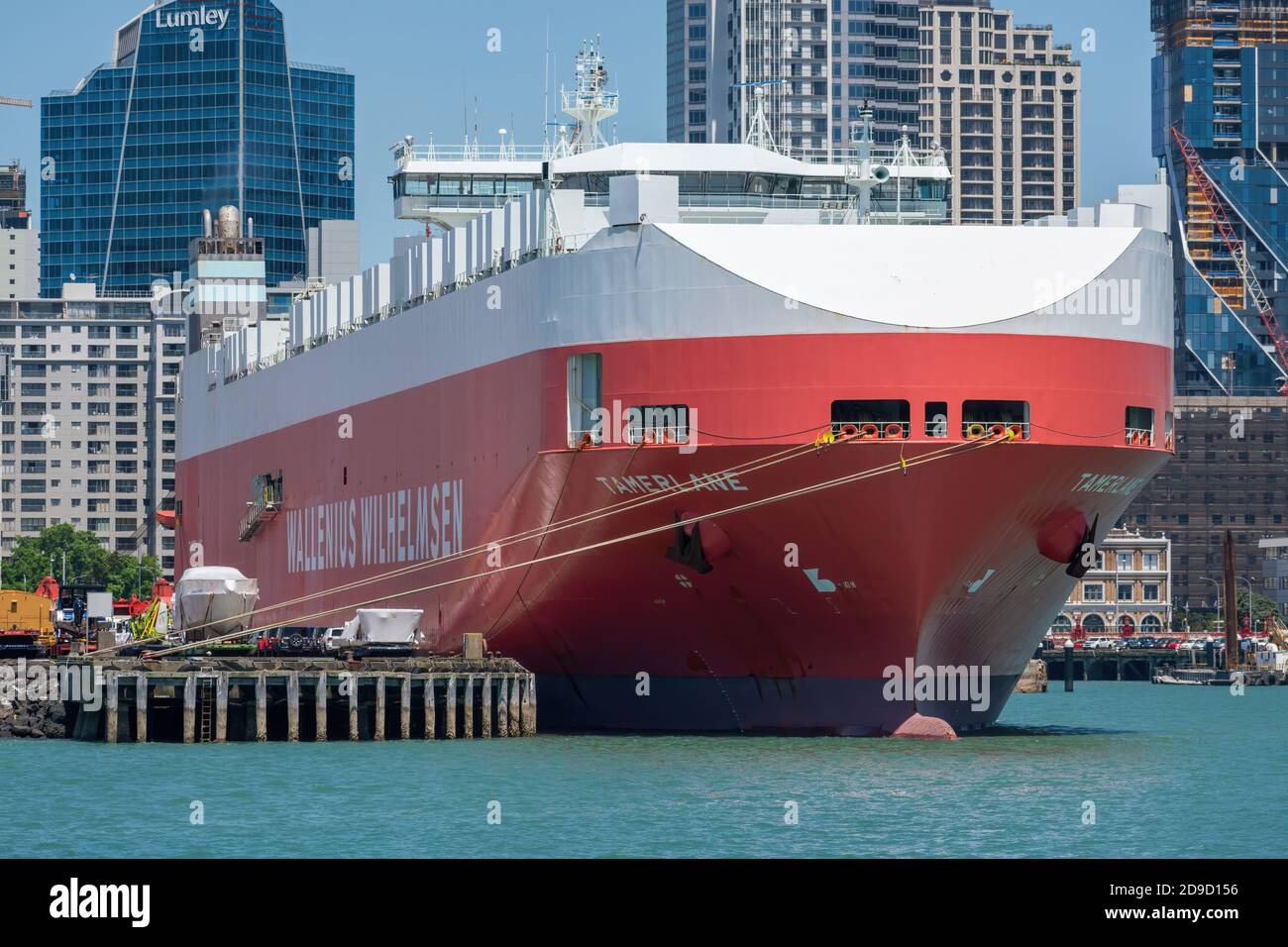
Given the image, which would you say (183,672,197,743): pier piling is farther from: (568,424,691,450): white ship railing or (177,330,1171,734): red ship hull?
(568,424,691,450): white ship railing

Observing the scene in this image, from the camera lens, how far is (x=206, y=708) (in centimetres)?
4622

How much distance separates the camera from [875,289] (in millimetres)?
40750

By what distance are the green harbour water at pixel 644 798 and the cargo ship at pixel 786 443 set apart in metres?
1.79

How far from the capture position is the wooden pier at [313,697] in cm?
4578

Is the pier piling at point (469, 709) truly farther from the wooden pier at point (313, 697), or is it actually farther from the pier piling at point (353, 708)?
the pier piling at point (353, 708)

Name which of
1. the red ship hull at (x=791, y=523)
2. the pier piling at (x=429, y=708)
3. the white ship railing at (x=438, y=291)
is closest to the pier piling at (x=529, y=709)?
the red ship hull at (x=791, y=523)

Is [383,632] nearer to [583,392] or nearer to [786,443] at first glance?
[583,392]

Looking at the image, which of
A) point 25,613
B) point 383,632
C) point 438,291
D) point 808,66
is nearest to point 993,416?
point 383,632

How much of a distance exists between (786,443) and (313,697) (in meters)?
12.5

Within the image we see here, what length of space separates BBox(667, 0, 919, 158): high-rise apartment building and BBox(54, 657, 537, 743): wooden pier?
131276mm

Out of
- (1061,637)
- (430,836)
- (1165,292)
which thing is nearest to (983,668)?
(1165,292)

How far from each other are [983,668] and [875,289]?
821 centimetres
